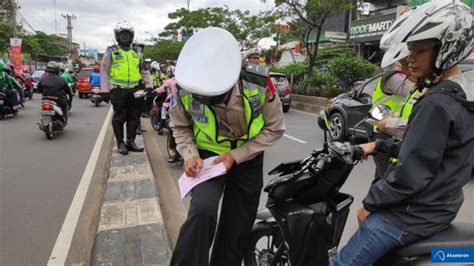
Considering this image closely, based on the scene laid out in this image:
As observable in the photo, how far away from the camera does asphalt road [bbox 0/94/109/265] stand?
3568 mm

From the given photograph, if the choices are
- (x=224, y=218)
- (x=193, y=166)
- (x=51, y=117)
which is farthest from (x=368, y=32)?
(x=193, y=166)

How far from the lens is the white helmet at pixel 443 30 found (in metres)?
1.64

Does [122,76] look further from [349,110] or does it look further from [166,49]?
[166,49]

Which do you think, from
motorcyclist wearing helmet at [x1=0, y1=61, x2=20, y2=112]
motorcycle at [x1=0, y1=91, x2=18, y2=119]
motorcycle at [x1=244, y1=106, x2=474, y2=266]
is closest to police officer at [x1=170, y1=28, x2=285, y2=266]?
motorcycle at [x1=244, y1=106, x2=474, y2=266]

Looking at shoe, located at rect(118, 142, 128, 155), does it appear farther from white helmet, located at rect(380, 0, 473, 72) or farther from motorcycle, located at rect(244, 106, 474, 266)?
white helmet, located at rect(380, 0, 473, 72)

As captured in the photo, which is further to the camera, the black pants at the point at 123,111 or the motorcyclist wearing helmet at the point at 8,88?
the motorcyclist wearing helmet at the point at 8,88

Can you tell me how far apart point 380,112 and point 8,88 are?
11558mm

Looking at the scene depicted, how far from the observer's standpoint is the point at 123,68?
21.0ft

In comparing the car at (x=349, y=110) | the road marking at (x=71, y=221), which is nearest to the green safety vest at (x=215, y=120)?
the road marking at (x=71, y=221)

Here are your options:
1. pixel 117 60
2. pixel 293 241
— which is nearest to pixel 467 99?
pixel 293 241

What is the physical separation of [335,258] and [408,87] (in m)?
1.99

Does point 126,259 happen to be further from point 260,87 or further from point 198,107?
point 260,87

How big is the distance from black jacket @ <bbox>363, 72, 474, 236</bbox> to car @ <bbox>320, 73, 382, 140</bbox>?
246 inches

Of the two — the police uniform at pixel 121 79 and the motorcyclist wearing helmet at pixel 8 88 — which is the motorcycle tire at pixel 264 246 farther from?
the motorcyclist wearing helmet at pixel 8 88
